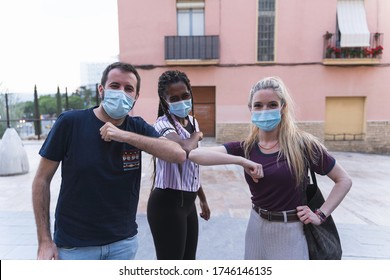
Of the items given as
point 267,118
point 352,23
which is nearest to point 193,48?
point 352,23

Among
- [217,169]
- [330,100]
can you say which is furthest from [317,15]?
[217,169]

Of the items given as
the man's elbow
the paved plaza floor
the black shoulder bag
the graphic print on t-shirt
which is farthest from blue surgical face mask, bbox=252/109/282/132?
the paved plaza floor

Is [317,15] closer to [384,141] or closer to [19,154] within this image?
[384,141]

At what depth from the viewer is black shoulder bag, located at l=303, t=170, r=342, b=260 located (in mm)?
1465

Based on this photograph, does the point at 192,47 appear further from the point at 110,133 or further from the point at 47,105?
the point at 47,105

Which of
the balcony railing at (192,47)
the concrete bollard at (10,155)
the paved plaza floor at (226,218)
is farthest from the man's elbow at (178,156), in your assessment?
the balcony railing at (192,47)

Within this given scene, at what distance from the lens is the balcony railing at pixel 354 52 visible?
10.7m

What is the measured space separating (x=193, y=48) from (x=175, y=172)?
947cm

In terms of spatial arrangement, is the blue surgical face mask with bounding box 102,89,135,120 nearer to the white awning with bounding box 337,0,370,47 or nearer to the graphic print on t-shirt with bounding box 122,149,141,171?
the graphic print on t-shirt with bounding box 122,149,141,171

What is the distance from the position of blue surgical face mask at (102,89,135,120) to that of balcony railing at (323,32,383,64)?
10.8 metres

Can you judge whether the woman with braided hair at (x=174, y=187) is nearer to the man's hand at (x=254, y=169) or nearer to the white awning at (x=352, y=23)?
the man's hand at (x=254, y=169)

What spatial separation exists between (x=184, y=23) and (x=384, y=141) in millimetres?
8630

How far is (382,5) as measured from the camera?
10672 millimetres

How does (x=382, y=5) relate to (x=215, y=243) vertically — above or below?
above
